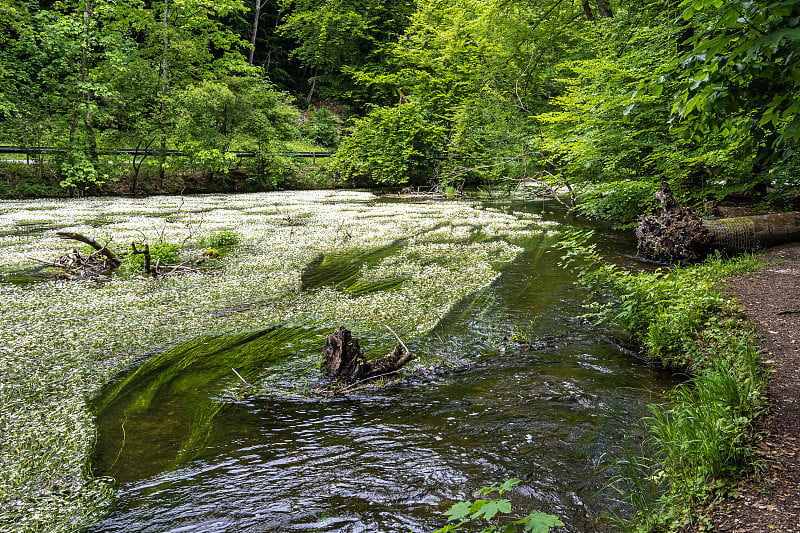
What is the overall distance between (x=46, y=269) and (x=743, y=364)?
419 inches

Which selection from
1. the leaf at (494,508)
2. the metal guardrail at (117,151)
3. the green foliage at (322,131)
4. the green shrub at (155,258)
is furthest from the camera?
the green foliage at (322,131)

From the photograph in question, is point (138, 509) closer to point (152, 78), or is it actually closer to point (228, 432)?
point (228, 432)

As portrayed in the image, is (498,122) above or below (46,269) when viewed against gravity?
above

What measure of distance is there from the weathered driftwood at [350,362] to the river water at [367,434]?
0.22 m

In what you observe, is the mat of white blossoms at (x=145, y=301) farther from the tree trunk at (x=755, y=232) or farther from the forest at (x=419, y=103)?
the tree trunk at (x=755, y=232)

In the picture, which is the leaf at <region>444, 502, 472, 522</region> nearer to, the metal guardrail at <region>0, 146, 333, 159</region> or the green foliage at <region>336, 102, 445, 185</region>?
the metal guardrail at <region>0, 146, 333, 159</region>

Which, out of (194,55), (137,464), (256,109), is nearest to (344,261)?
(137,464)

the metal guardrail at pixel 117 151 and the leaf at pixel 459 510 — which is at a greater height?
the metal guardrail at pixel 117 151

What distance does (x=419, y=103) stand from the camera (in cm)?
2608

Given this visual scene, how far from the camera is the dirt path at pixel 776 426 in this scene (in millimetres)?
2166

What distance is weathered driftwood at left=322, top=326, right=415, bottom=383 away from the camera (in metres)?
4.34

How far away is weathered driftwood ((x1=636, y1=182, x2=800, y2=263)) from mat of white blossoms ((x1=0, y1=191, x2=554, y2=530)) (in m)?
3.04

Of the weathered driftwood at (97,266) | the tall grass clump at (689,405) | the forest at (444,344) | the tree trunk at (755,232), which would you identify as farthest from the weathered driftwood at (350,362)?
the tree trunk at (755,232)

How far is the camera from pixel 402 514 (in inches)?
105
